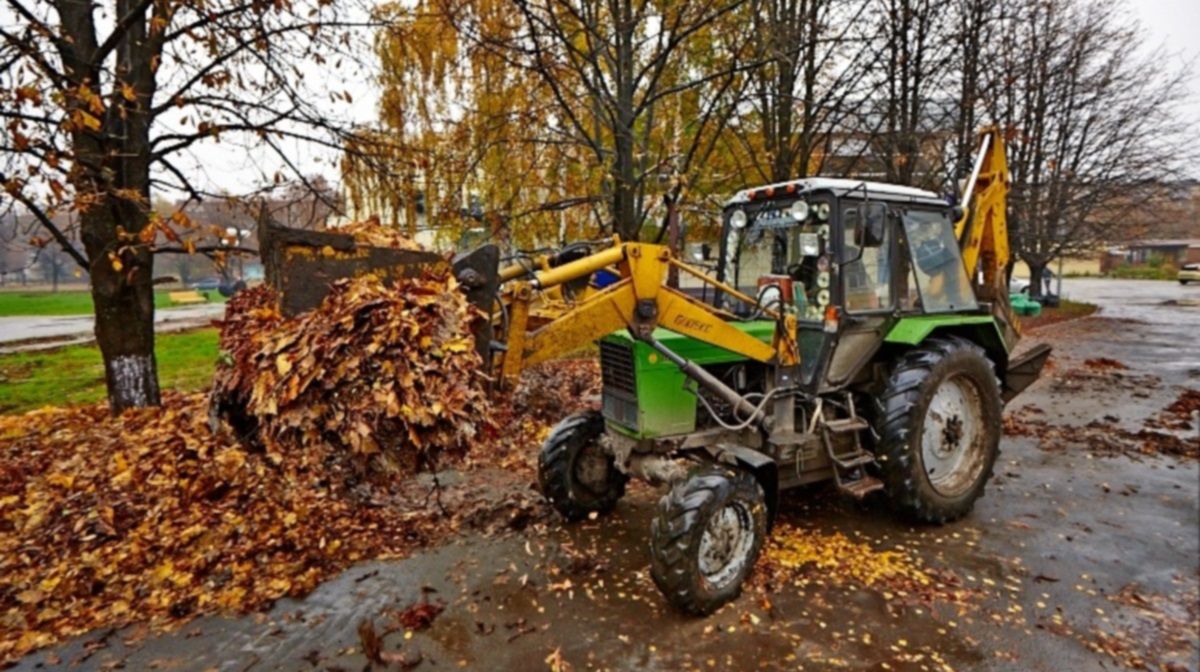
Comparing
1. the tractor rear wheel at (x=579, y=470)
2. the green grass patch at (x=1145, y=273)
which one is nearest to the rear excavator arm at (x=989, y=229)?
the tractor rear wheel at (x=579, y=470)

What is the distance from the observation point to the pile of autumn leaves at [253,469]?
125 inches

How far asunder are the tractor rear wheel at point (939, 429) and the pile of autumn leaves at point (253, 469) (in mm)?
3251

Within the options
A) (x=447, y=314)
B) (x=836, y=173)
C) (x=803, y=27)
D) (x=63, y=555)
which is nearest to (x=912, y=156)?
(x=836, y=173)

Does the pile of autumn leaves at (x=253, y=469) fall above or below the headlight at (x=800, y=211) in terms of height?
below

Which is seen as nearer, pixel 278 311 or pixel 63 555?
pixel 278 311

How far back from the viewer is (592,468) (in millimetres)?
5488

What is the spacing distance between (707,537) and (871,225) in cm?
253

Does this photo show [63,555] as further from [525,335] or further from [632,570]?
[632,570]

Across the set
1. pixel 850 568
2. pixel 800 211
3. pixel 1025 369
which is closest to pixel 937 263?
pixel 800 211

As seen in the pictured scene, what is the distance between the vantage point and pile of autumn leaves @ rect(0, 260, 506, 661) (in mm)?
3174

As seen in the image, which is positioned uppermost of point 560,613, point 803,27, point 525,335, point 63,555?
point 803,27

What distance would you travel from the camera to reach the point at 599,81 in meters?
A: 8.23

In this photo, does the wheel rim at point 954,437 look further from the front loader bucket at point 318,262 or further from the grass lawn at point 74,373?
the grass lawn at point 74,373

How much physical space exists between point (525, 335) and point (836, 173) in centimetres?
1154
